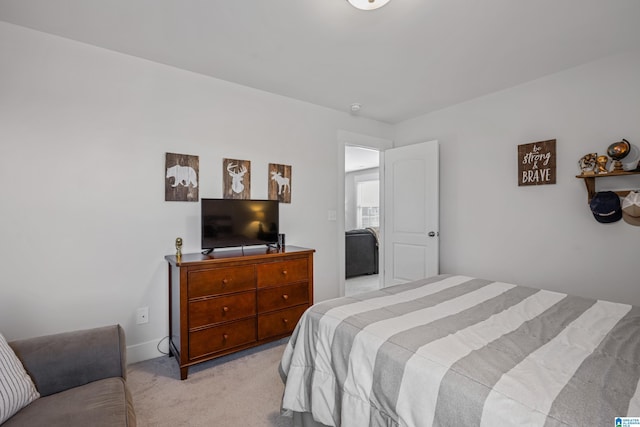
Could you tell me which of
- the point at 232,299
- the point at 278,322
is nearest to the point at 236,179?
the point at 232,299

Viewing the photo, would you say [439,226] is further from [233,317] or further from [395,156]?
[233,317]

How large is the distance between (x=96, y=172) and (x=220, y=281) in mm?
1249

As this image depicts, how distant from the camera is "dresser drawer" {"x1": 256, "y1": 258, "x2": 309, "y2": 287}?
248 centimetres

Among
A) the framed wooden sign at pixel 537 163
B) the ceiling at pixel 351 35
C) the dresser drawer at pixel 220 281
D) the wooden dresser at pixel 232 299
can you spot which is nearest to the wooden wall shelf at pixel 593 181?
the framed wooden sign at pixel 537 163

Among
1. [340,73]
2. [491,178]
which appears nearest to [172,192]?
[340,73]

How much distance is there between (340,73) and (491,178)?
1.93 meters

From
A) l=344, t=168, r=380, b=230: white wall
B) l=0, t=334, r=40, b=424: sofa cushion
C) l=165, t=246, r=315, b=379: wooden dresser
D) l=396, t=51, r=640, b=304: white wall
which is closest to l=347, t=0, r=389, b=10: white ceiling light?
l=165, t=246, r=315, b=379: wooden dresser

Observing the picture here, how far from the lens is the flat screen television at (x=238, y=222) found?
2494 millimetres

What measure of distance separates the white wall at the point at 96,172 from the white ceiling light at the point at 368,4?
1581mm

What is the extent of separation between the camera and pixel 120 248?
2316mm

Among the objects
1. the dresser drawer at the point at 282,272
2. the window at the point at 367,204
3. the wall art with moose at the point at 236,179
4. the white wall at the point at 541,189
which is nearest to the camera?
the white wall at the point at 541,189

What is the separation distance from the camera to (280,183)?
3.15 meters

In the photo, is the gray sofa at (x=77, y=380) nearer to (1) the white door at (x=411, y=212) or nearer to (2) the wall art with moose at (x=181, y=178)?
(2) the wall art with moose at (x=181, y=178)

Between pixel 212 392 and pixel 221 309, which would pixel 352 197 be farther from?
pixel 212 392
